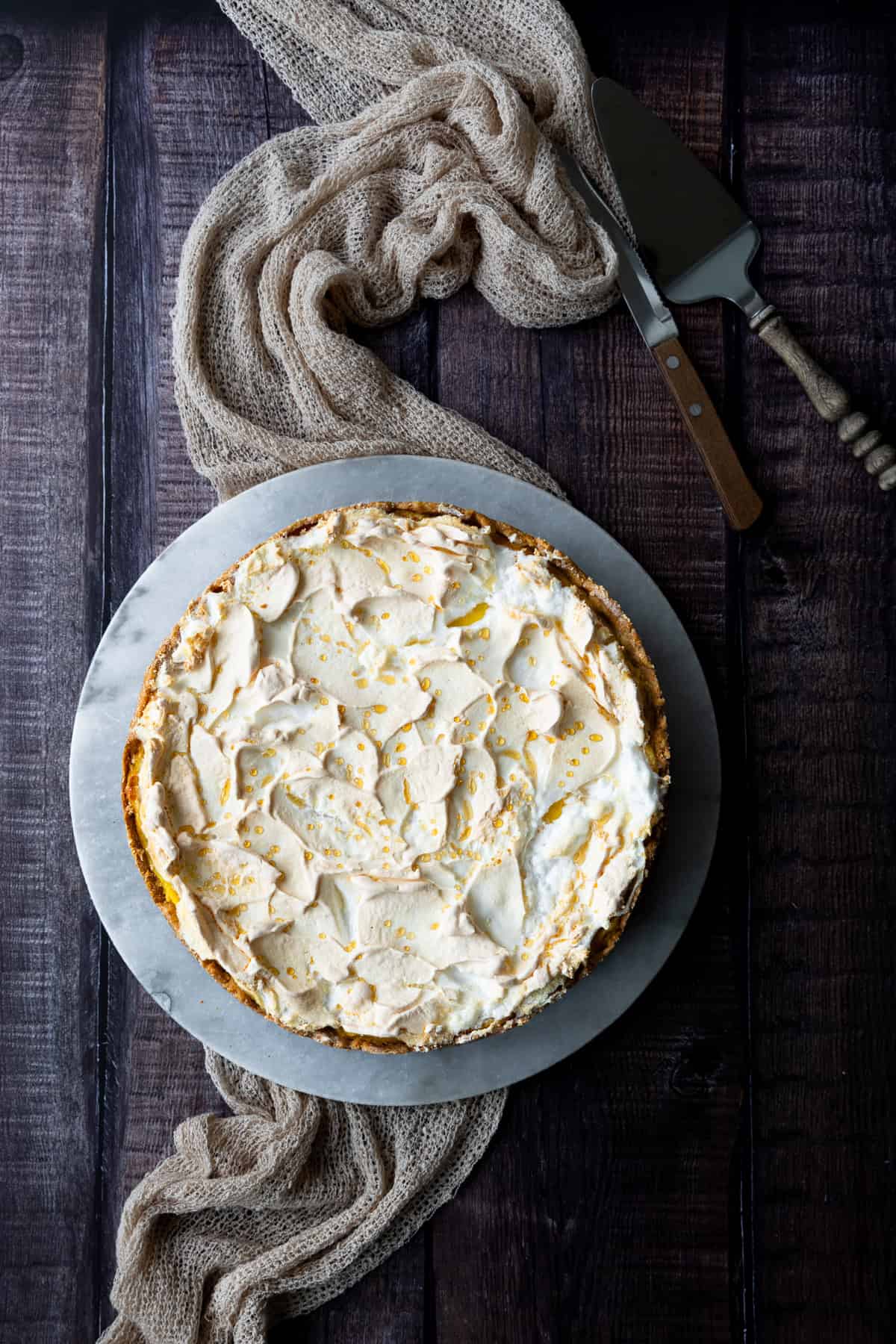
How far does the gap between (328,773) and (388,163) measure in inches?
41.5

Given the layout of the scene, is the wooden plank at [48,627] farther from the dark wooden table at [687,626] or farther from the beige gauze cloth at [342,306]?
the beige gauze cloth at [342,306]

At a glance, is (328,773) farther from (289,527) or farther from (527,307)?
(527,307)

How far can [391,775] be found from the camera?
152 centimetres

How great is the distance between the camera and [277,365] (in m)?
1.74

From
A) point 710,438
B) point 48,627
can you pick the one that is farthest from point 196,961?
point 710,438

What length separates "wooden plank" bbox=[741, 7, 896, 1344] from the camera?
1.75 metres

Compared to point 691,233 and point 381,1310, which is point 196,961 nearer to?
point 381,1310

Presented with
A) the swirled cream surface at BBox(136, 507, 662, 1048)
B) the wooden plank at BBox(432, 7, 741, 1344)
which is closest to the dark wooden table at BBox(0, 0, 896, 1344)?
the wooden plank at BBox(432, 7, 741, 1344)

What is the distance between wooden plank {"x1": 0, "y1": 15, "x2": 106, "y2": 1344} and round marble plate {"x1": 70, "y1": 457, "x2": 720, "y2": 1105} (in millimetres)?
132

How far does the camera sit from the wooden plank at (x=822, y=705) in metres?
1.75

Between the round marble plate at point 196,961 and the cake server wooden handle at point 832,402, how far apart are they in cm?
42

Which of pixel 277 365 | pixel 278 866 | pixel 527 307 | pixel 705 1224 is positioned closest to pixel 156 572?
pixel 277 365

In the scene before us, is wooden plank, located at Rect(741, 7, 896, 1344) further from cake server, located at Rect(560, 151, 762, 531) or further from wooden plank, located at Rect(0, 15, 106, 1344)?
wooden plank, located at Rect(0, 15, 106, 1344)

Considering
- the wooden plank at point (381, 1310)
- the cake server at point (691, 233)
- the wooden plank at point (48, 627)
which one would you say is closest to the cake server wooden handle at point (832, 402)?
the cake server at point (691, 233)
